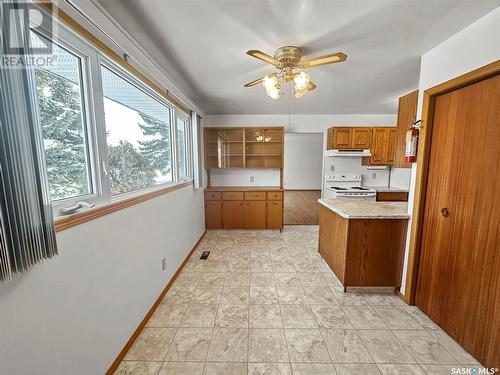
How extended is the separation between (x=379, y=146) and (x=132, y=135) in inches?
176

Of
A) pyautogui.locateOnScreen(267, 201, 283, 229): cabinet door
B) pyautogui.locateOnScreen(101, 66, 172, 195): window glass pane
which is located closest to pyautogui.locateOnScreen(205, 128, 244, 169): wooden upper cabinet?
pyautogui.locateOnScreen(267, 201, 283, 229): cabinet door

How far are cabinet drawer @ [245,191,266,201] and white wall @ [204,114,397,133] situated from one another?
148 cm

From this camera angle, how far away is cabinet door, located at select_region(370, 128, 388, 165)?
417 cm

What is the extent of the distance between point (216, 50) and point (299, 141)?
7189 millimetres

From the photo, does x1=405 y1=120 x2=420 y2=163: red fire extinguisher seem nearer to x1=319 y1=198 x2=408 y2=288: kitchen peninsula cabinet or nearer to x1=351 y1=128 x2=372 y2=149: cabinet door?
x1=319 y1=198 x2=408 y2=288: kitchen peninsula cabinet

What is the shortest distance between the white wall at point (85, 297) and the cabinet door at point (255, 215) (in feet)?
7.25

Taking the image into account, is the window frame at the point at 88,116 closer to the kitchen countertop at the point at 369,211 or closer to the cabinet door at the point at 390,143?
the kitchen countertop at the point at 369,211

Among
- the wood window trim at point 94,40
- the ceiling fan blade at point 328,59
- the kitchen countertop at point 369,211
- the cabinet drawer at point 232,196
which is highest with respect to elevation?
the ceiling fan blade at point 328,59

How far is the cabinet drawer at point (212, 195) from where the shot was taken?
402 centimetres

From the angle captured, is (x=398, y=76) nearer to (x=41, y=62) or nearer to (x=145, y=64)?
(x=145, y=64)

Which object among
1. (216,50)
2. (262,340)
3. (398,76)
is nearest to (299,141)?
(398,76)

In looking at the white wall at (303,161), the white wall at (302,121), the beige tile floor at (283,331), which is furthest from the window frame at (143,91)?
the white wall at (303,161)

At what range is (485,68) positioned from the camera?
4.46ft

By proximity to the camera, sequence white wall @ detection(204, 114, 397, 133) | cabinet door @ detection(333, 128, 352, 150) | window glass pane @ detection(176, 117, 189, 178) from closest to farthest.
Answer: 1. window glass pane @ detection(176, 117, 189, 178)
2. cabinet door @ detection(333, 128, 352, 150)
3. white wall @ detection(204, 114, 397, 133)
